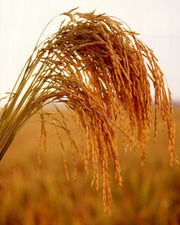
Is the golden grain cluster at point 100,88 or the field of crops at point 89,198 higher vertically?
the golden grain cluster at point 100,88

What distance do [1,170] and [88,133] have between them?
4487 mm

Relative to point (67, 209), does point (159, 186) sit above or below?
above

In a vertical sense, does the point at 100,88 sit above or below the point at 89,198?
above

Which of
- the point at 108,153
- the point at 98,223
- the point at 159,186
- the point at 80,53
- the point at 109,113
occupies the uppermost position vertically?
the point at 80,53

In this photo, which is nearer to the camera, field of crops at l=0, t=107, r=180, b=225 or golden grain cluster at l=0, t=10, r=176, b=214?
golden grain cluster at l=0, t=10, r=176, b=214

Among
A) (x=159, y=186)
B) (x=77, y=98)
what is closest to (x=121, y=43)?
(x=77, y=98)

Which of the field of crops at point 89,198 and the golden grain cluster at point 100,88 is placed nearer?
the golden grain cluster at point 100,88

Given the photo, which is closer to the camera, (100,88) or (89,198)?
(100,88)

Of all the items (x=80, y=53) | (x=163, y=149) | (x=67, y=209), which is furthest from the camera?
(x=163, y=149)

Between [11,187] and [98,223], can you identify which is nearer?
[98,223]

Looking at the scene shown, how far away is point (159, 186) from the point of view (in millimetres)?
3643

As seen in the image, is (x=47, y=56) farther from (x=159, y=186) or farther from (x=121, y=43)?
(x=159, y=186)

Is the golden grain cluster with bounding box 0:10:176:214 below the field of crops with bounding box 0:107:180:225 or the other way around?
the other way around

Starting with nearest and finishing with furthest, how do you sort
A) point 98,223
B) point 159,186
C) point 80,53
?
point 80,53 < point 98,223 < point 159,186
